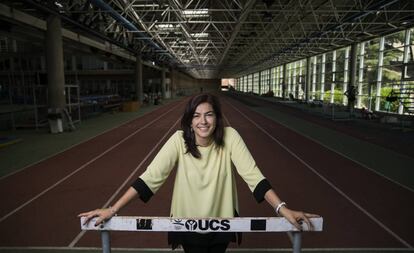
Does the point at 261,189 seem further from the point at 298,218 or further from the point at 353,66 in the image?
the point at 353,66

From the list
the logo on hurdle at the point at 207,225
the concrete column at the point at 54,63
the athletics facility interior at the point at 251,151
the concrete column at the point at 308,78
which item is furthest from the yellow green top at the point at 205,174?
the concrete column at the point at 308,78

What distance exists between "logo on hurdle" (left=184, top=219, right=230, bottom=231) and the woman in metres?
0.20

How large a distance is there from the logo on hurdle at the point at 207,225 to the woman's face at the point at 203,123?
20.6 inches

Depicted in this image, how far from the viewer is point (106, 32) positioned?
75.9 ft

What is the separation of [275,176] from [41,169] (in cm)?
630

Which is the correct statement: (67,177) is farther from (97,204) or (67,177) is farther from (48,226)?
(48,226)

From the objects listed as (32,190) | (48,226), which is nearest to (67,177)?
(32,190)

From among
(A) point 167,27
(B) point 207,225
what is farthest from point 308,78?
(B) point 207,225

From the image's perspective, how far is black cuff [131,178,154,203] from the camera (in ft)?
7.38

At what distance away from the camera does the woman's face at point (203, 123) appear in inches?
88.2

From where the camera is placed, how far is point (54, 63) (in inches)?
635

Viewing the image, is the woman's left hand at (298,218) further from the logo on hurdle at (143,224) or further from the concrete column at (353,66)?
the concrete column at (353,66)

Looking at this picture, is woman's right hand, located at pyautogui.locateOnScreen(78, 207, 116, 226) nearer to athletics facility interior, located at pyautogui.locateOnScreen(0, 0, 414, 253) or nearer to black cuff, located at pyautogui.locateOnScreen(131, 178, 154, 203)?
black cuff, located at pyautogui.locateOnScreen(131, 178, 154, 203)

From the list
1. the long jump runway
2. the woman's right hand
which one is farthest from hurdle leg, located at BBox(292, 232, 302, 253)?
the long jump runway
